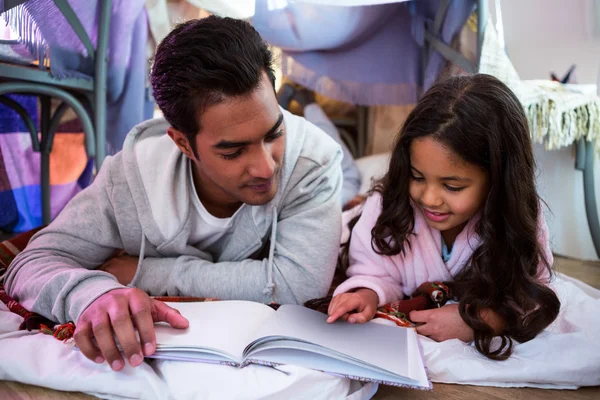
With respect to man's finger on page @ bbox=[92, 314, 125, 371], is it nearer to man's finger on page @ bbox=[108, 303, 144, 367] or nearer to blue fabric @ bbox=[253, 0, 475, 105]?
man's finger on page @ bbox=[108, 303, 144, 367]

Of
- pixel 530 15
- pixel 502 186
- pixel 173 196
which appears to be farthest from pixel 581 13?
pixel 173 196

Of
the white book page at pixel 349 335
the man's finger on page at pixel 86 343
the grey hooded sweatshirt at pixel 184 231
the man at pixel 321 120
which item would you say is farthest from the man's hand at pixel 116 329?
the man at pixel 321 120

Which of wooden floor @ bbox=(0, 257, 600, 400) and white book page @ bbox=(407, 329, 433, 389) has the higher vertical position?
white book page @ bbox=(407, 329, 433, 389)

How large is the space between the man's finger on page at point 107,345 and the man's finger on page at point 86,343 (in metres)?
0.01

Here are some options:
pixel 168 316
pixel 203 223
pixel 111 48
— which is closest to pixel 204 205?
pixel 203 223

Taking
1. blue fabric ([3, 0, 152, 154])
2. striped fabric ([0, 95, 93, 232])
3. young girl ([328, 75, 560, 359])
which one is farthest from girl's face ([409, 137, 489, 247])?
striped fabric ([0, 95, 93, 232])

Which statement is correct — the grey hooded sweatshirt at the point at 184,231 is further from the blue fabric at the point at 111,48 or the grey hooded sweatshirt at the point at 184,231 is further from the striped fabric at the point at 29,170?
the striped fabric at the point at 29,170

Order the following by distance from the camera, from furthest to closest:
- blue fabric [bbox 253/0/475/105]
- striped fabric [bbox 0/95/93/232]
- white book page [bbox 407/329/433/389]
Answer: blue fabric [bbox 253/0/475/105] < striped fabric [bbox 0/95/93/232] < white book page [bbox 407/329/433/389]

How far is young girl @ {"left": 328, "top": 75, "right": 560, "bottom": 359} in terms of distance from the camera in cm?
88

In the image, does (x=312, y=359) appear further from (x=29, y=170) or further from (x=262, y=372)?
(x=29, y=170)

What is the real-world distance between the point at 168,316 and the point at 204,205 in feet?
1.25

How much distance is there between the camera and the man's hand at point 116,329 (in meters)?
0.68

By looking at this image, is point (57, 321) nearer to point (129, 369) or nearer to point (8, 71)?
point (129, 369)

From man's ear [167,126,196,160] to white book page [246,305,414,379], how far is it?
356mm
